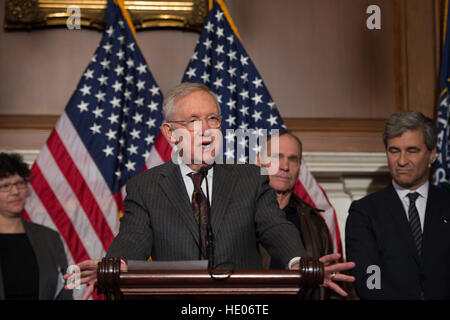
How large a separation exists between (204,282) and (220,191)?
57cm

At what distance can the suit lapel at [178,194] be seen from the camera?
2.04 metres

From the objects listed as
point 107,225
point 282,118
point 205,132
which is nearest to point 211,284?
point 205,132

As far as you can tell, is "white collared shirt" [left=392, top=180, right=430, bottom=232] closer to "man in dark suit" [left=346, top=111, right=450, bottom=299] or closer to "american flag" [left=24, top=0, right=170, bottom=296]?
"man in dark suit" [left=346, top=111, right=450, bottom=299]

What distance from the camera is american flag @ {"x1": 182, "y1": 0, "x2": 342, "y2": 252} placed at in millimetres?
4102

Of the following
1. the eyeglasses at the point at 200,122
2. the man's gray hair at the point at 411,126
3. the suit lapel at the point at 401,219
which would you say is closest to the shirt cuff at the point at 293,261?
the eyeglasses at the point at 200,122

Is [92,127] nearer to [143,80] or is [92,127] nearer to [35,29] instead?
[143,80]

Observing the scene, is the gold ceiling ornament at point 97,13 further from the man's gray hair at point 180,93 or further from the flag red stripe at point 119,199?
the man's gray hair at point 180,93

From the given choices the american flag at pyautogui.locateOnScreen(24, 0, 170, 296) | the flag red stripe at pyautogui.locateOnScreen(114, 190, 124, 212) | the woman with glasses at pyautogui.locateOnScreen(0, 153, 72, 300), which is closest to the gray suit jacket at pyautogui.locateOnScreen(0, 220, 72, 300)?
the woman with glasses at pyautogui.locateOnScreen(0, 153, 72, 300)

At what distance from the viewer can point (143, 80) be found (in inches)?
166

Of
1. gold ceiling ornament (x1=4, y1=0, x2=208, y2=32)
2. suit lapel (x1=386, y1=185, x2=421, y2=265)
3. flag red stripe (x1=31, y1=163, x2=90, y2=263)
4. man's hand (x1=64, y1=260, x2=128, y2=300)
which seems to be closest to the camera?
man's hand (x1=64, y1=260, x2=128, y2=300)

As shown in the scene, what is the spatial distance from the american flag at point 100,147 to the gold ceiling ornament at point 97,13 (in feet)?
0.56

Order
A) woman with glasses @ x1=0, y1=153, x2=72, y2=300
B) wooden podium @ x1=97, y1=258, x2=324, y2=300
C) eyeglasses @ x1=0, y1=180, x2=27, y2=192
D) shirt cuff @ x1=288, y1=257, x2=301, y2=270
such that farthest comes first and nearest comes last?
eyeglasses @ x1=0, y1=180, x2=27, y2=192, woman with glasses @ x1=0, y1=153, x2=72, y2=300, shirt cuff @ x1=288, y1=257, x2=301, y2=270, wooden podium @ x1=97, y1=258, x2=324, y2=300

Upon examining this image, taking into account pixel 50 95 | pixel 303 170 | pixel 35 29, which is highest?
pixel 35 29
